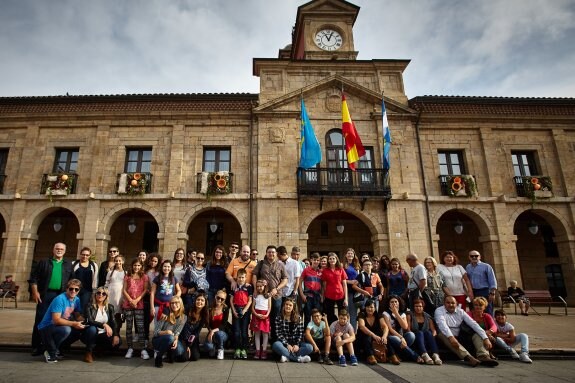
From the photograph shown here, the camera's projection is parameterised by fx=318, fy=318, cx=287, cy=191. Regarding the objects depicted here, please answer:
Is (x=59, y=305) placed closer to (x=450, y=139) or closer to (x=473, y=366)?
(x=473, y=366)

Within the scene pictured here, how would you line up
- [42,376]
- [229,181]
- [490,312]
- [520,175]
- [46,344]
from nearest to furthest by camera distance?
1. [42,376]
2. [46,344]
3. [490,312]
4. [229,181]
5. [520,175]

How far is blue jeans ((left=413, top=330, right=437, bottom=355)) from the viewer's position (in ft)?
17.7

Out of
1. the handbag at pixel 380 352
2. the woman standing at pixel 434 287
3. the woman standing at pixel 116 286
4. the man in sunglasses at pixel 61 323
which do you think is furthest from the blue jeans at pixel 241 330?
the woman standing at pixel 434 287

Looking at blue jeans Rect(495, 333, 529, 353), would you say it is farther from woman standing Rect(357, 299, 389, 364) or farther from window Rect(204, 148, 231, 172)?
window Rect(204, 148, 231, 172)

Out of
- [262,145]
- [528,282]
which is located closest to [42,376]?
[262,145]

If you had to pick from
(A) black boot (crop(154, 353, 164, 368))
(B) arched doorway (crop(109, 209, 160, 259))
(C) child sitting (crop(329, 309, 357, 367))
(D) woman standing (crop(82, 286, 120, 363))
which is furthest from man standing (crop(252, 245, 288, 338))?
(B) arched doorway (crop(109, 209, 160, 259))

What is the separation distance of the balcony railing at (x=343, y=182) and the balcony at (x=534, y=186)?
6.01 meters

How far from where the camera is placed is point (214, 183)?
13.1 meters

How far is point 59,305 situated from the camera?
16.4 feet

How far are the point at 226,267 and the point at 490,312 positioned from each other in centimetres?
532

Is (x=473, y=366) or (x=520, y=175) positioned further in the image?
(x=520, y=175)

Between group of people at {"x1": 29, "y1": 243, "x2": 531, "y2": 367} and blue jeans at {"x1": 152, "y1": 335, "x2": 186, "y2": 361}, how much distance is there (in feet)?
0.05

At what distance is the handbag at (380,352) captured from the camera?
17.4ft

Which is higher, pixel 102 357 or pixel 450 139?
pixel 450 139
